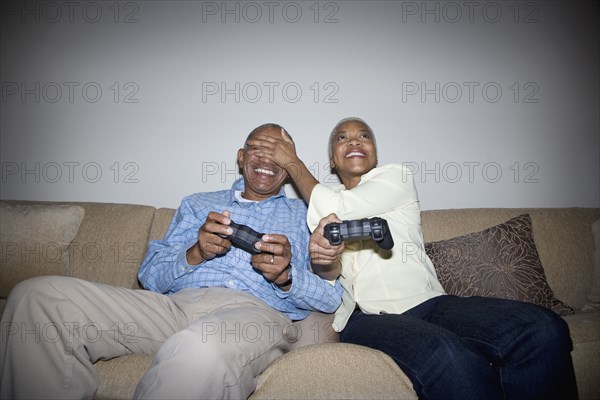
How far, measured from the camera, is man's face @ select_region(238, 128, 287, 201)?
5.49ft

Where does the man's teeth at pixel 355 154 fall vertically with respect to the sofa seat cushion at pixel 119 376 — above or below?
above

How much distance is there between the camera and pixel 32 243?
66.9 inches

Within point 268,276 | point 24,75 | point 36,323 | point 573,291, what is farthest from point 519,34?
point 24,75

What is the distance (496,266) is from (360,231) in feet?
2.51

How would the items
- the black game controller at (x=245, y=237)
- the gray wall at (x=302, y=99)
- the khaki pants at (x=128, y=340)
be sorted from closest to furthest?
1. the khaki pants at (x=128, y=340)
2. the black game controller at (x=245, y=237)
3. the gray wall at (x=302, y=99)

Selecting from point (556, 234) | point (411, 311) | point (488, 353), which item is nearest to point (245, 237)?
point (411, 311)

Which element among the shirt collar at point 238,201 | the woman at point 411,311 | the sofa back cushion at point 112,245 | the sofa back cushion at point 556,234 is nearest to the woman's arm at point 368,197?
the woman at point 411,311

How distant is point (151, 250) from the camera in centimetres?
156

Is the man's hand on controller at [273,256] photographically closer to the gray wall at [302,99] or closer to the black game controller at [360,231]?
the black game controller at [360,231]

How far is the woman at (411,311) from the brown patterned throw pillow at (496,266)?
0.25m

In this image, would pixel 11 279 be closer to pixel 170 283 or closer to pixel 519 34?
pixel 170 283

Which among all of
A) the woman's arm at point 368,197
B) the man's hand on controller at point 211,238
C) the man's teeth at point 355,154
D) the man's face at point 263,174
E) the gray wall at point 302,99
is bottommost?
the man's hand on controller at point 211,238

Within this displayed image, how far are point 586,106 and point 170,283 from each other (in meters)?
2.36

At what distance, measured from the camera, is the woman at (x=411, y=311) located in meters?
1.03
